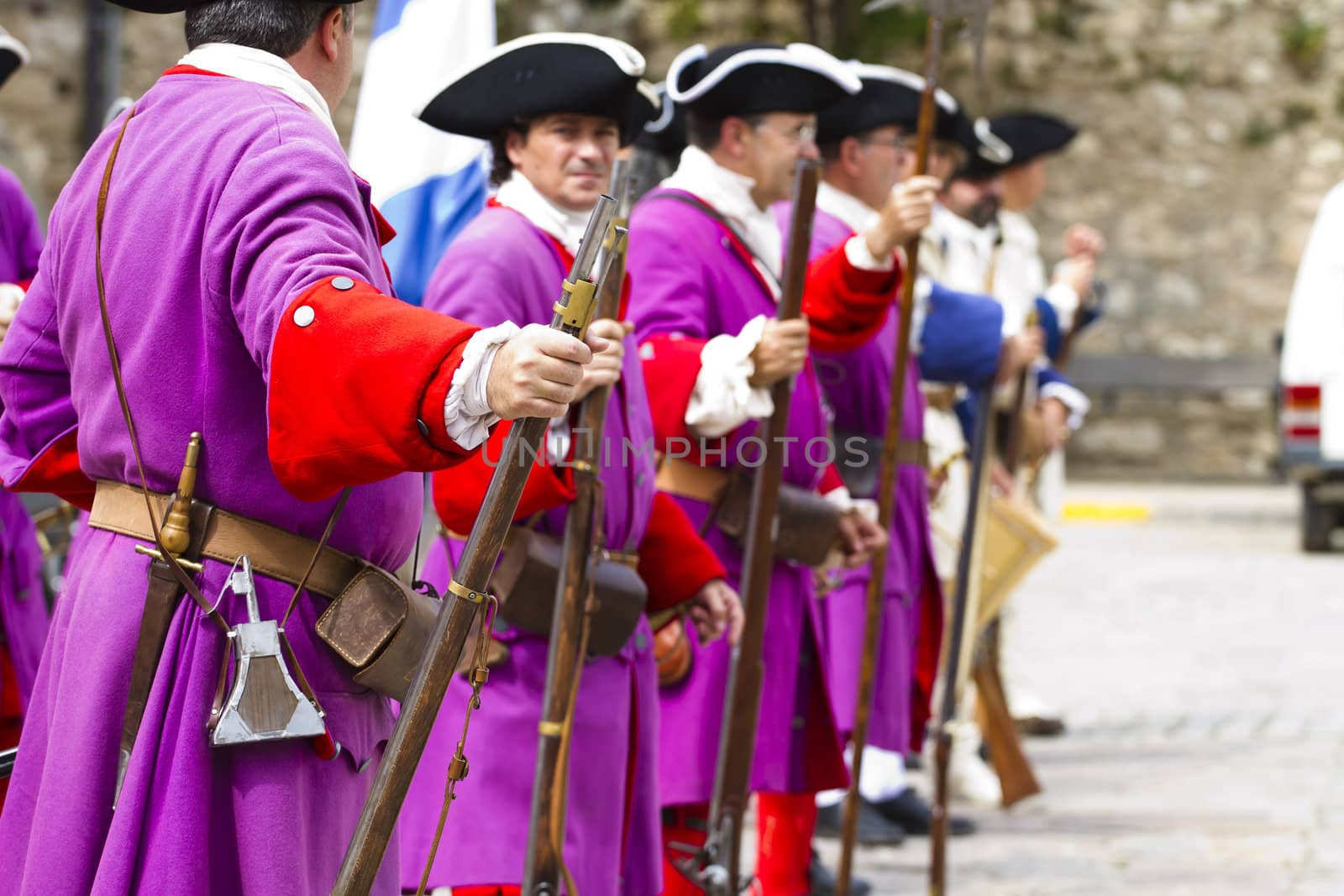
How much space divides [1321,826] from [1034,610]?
467cm

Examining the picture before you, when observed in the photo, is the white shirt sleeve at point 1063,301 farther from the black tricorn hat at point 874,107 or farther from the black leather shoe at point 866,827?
the black leather shoe at point 866,827

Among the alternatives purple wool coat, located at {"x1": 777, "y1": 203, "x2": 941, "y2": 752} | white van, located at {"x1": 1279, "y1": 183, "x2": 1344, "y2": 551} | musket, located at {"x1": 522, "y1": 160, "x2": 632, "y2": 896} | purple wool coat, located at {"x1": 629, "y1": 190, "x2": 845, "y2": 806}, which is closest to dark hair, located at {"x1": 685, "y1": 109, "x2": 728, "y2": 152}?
purple wool coat, located at {"x1": 629, "y1": 190, "x2": 845, "y2": 806}

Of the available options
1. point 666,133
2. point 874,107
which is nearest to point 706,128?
point 666,133

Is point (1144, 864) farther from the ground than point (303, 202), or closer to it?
closer to it

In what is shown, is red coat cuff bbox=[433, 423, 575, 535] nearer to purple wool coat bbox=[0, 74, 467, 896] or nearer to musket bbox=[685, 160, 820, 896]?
purple wool coat bbox=[0, 74, 467, 896]

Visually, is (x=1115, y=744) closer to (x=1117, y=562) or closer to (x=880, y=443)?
(x=880, y=443)

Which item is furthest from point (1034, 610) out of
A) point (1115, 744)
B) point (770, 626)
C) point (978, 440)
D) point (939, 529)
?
point (770, 626)

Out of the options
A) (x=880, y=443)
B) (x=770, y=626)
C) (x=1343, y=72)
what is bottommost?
(x=770, y=626)

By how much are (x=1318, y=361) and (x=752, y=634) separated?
9.38 metres

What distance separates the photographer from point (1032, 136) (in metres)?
7.51

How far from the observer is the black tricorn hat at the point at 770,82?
4348 millimetres

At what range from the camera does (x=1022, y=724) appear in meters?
7.62

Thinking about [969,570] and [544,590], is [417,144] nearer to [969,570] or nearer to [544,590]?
[544,590]

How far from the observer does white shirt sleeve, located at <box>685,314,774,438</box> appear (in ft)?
13.0
